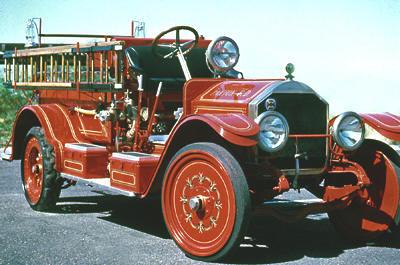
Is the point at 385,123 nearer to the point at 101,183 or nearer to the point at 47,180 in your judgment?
the point at 101,183

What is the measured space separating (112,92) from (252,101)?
215cm

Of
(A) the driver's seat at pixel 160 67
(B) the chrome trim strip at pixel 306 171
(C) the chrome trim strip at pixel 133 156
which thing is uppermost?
(A) the driver's seat at pixel 160 67

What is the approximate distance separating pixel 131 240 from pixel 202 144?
4.10 feet

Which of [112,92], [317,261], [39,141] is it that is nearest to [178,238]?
[317,261]

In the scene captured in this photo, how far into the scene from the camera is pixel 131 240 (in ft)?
21.7

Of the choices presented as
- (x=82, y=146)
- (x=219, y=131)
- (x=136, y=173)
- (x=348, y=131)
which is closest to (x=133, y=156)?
(x=136, y=173)

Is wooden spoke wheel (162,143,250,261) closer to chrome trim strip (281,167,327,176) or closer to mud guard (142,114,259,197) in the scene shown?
mud guard (142,114,259,197)

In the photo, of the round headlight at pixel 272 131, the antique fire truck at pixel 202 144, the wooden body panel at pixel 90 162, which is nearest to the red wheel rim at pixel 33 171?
the antique fire truck at pixel 202 144

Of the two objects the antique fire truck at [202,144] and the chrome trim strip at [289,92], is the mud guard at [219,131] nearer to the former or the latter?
the antique fire truck at [202,144]

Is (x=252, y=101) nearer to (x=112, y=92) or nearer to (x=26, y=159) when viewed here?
(x=112, y=92)

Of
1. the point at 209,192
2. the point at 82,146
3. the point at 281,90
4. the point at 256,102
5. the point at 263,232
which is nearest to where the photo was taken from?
the point at 209,192

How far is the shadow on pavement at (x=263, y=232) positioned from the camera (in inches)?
241

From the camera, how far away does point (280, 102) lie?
6.31 m

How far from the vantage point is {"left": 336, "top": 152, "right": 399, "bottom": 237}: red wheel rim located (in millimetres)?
6523
